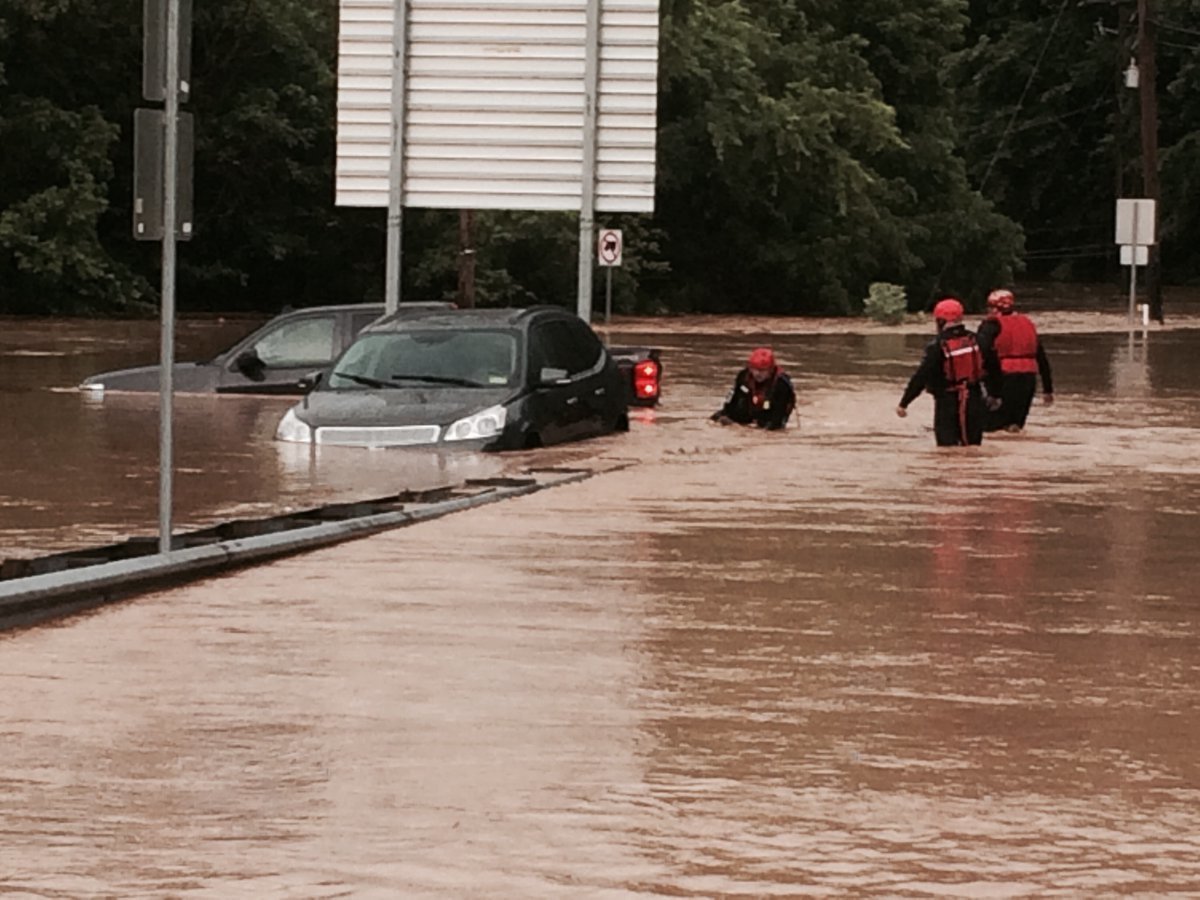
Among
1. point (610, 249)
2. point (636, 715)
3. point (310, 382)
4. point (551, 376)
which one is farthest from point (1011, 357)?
point (636, 715)

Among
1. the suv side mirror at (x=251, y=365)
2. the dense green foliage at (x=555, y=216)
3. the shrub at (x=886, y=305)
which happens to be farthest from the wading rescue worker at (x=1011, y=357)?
the shrub at (x=886, y=305)

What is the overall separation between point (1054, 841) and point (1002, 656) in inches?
161

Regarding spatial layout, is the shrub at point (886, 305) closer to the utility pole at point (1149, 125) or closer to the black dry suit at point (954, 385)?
the utility pole at point (1149, 125)

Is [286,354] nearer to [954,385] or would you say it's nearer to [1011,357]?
[1011,357]

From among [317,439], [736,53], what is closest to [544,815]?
[317,439]

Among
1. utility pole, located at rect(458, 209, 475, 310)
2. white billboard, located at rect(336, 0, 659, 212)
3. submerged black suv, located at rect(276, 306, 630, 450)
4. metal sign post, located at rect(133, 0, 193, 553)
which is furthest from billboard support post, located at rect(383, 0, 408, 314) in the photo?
utility pole, located at rect(458, 209, 475, 310)

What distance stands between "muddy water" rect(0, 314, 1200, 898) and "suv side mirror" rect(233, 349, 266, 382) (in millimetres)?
8828

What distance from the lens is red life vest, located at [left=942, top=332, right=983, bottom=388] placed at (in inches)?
1006

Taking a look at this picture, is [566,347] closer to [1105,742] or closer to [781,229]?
[1105,742]

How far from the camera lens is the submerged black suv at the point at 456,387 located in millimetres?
23688

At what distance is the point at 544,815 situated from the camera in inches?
352

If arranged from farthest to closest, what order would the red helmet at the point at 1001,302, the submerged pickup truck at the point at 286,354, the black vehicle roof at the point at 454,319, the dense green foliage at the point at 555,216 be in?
the dense green foliage at the point at 555,216 < the submerged pickup truck at the point at 286,354 < the red helmet at the point at 1001,302 < the black vehicle roof at the point at 454,319

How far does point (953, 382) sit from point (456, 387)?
432cm

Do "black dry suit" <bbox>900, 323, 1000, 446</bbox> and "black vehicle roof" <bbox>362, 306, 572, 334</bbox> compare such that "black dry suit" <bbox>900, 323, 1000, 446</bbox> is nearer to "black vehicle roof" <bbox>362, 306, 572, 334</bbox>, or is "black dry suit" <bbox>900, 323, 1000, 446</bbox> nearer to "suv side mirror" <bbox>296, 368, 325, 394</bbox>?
"black vehicle roof" <bbox>362, 306, 572, 334</bbox>
